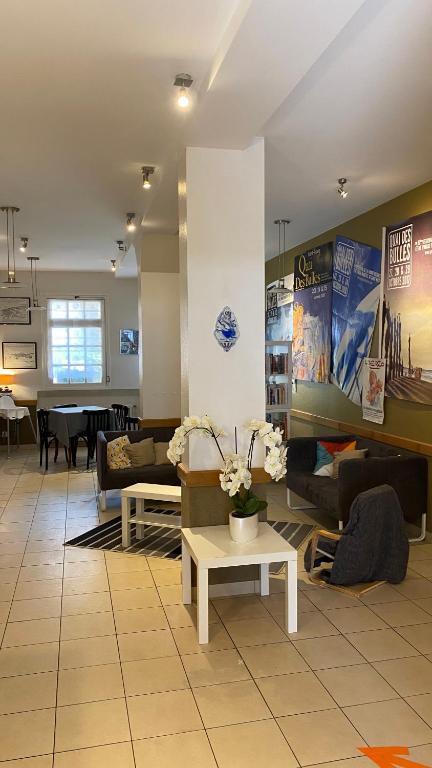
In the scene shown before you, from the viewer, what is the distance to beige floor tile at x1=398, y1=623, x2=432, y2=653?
330cm

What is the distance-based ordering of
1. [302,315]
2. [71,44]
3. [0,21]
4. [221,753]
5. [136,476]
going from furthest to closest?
[302,315]
[136,476]
[71,44]
[0,21]
[221,753]

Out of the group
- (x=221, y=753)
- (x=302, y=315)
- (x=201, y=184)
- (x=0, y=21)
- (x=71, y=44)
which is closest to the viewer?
(x=221, y=753)

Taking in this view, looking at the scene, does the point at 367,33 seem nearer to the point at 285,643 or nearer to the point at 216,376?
the point at 216,376

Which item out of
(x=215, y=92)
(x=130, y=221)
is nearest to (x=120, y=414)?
(x=130, y=221)

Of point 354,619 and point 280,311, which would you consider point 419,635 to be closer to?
point 354,619

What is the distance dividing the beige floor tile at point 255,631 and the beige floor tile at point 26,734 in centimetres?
112

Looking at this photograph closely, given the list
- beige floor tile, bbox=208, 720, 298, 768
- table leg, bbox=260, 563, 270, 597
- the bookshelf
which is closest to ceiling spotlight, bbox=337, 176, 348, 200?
the bookshelf

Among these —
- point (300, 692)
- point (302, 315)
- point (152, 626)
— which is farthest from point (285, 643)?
point (302, 315)

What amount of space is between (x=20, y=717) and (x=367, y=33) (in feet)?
11.4

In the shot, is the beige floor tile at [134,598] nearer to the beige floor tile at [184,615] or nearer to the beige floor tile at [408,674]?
the beige floor tile at [184,615]

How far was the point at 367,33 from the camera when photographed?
8.94 feet

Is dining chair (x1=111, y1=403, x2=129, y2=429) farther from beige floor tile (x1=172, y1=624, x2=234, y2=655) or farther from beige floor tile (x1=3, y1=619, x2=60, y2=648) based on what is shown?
beige floor tile (x1=172, y1=624, x2=234, y2=655)

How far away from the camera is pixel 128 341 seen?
11.2 m

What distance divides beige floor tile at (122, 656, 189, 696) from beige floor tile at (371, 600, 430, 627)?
1.34 meters
